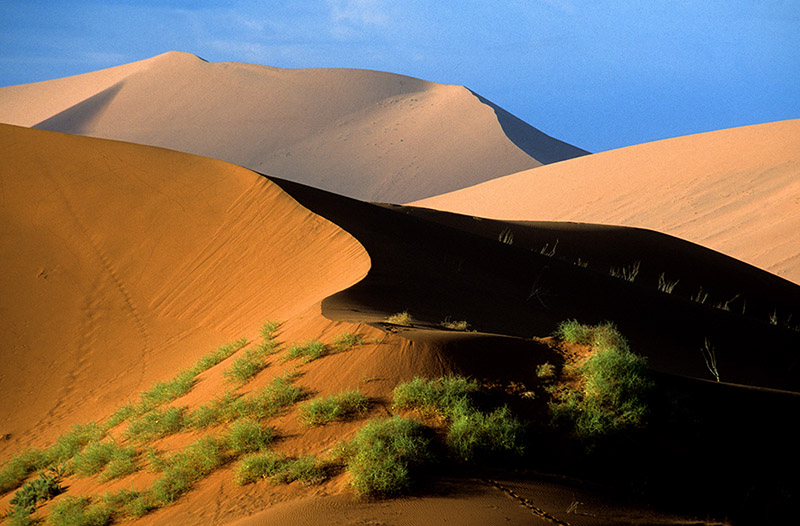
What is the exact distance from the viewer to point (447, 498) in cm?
477

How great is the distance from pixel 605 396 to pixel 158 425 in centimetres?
433

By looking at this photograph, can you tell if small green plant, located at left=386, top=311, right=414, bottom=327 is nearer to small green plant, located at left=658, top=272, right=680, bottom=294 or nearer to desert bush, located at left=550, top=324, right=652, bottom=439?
desert bush, located at left=550, top=324, right=652, bottom=439

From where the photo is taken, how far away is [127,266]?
43.2 ft

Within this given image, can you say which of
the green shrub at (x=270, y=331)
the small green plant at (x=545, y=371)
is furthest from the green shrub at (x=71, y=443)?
the small green plant at (x=545, y=371)

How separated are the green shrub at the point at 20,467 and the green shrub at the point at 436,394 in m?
4.45

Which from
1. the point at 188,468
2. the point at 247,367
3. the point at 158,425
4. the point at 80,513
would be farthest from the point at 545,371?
the point at 80,513

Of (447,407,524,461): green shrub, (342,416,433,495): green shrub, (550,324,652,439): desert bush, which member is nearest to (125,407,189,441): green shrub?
(342,416,433,495): green shrub

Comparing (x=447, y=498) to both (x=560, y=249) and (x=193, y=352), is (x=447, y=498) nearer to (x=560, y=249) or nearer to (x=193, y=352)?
(x=193, y=352)

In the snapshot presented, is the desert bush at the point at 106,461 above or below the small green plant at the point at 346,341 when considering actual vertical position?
below

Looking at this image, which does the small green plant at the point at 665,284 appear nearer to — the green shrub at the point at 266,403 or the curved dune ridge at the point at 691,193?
the curved dune ridge at the point at 691,193

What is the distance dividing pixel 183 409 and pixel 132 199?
906 centimetres

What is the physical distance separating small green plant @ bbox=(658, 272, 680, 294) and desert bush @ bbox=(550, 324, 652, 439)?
1191cm

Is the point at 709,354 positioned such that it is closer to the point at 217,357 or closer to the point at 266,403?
the point at 217,357

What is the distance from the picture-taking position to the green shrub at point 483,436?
5.24 meters
